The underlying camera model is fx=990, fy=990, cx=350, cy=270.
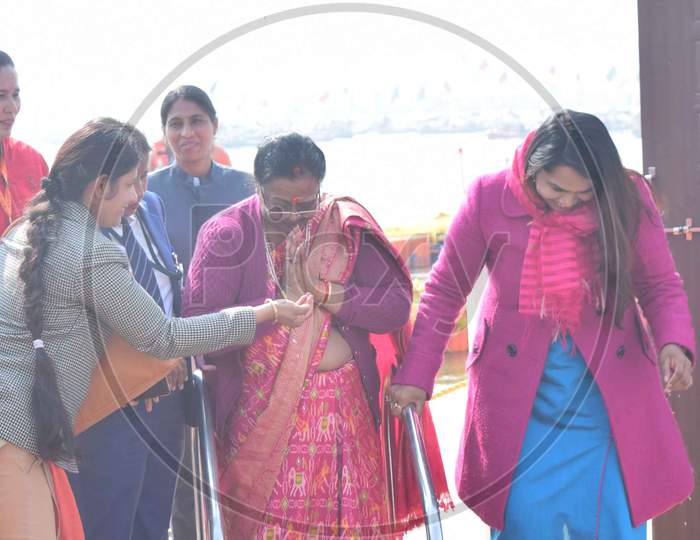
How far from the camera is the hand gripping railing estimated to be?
10.2 ft

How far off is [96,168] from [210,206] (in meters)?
1.40

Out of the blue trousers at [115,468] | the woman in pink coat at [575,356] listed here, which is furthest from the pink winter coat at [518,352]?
the blue trousers at [115,468]

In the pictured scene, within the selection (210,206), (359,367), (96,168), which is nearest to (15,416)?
(96,168)

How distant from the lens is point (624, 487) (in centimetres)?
322

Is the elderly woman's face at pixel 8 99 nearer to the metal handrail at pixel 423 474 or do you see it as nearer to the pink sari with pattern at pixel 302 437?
the pink sari with pattern at pixel 302 437

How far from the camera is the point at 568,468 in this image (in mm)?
3271

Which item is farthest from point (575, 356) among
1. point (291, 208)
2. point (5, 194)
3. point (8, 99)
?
point (8, 99)

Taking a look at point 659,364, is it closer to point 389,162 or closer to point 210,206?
point 210,206

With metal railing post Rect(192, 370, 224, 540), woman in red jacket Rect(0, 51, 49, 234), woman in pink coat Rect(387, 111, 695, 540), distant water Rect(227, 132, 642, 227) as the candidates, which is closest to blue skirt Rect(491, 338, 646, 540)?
woman in pink coat Rect(387, 111, 695, 540)

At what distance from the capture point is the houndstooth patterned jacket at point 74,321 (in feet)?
9.29

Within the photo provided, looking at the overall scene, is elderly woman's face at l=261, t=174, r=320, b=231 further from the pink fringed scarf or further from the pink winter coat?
the pink fringed scarf

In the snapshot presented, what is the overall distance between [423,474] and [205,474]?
706 mm

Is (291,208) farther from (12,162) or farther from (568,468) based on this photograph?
(12,162)

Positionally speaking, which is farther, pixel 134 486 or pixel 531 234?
pixel 134 486
